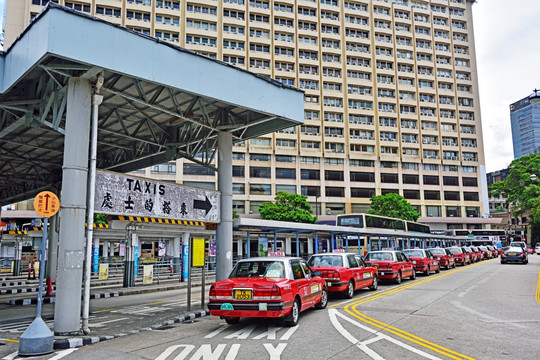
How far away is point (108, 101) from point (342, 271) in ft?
31.6

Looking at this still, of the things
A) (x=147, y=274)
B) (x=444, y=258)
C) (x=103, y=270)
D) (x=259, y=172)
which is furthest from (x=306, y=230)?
(x=259, y=172)

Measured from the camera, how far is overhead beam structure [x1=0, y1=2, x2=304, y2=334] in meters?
9.20

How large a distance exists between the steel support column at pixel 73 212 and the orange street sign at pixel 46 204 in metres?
0.58

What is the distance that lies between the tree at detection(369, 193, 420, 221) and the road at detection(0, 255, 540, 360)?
5597 cm

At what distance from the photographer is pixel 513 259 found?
120ft

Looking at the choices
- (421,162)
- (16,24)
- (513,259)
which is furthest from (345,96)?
(16,24)

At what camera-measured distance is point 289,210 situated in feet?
192

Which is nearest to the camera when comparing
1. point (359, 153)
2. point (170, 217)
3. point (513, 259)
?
point (170, 217)

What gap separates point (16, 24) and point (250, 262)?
2631 inches

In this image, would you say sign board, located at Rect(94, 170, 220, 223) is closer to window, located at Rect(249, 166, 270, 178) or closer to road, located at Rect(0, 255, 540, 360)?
road, located at Rect(0, 255, 540, 360)

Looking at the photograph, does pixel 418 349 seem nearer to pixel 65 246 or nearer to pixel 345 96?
pixel 65 246

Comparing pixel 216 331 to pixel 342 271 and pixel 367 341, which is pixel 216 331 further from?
pixel 342 271

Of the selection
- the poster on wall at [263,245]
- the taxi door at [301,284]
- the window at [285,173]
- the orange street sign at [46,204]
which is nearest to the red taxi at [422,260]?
the poster on wall at [263,245]

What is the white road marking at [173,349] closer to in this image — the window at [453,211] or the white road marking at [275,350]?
the white road marking at [275,350]
